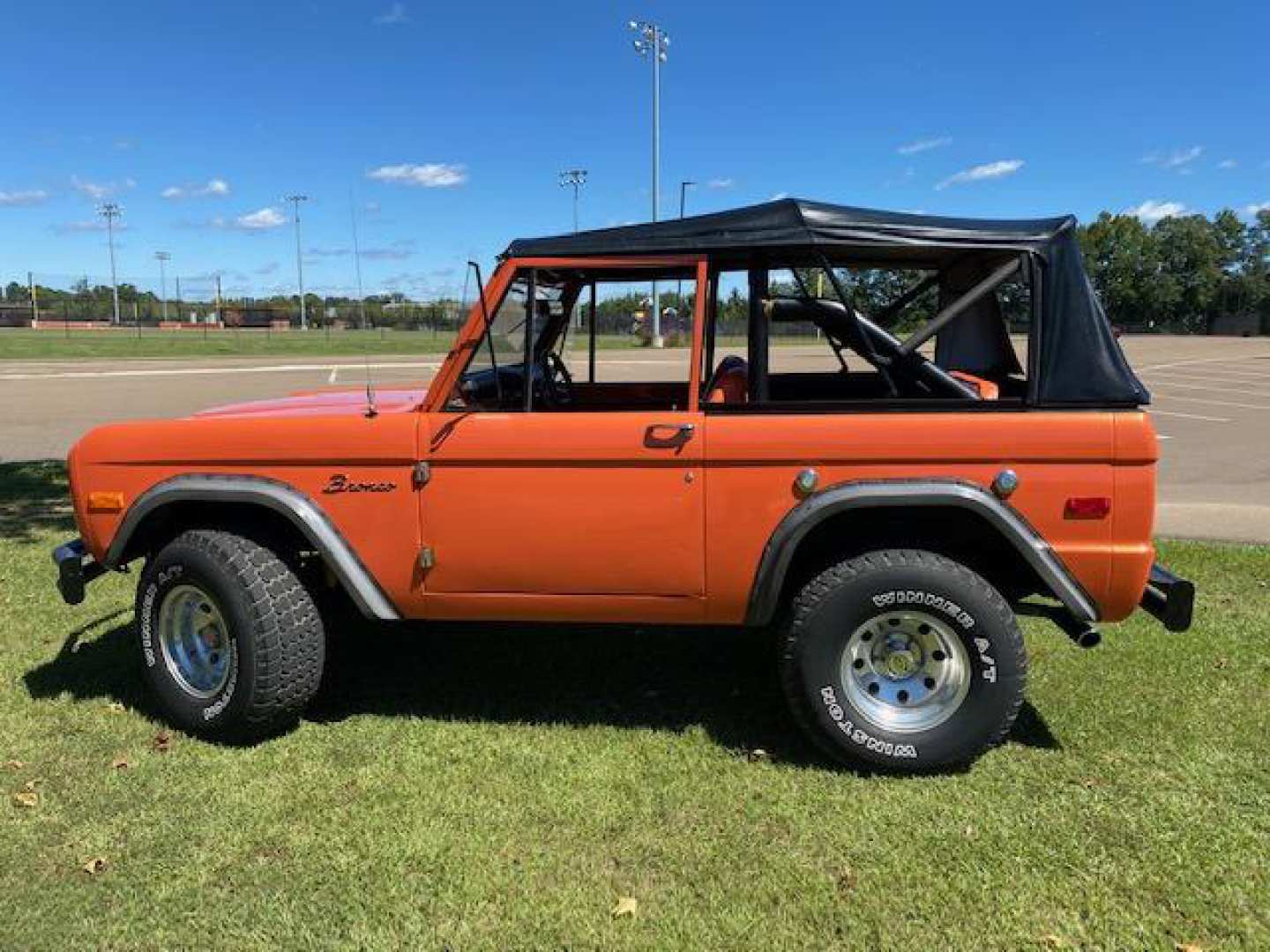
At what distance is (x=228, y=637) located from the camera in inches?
148

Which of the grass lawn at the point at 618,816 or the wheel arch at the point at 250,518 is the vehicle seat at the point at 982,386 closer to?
the grass lawn at the point at 618,816

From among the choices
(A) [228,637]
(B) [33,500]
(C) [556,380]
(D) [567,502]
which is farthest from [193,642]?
(B) [33,500]

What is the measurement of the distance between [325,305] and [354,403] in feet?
225

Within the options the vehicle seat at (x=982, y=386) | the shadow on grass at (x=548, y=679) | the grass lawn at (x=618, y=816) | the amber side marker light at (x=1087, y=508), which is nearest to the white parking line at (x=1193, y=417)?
the grass lawn at (x=618, y=816)

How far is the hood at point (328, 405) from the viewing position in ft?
12.7

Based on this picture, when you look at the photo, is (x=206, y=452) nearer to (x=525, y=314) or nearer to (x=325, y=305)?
(x=525, y=314)

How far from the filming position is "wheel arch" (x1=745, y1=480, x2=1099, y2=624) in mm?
3291

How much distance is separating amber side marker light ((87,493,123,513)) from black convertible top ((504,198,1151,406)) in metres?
1.83

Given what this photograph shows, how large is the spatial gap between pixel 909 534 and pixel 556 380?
169 centimetres

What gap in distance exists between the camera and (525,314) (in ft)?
12.5

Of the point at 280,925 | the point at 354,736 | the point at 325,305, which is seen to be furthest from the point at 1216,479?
the point at 325,305

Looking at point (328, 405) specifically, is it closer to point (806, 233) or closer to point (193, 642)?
point (193, 642)

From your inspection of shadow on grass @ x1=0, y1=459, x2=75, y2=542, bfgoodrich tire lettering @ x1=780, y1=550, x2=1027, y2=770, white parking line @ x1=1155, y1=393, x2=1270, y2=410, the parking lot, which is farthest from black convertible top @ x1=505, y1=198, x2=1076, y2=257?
white parking line @ x1=1155, y1=393, x2=1270, y2=410

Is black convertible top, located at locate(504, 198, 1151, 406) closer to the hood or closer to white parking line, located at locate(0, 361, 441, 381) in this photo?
the hood
